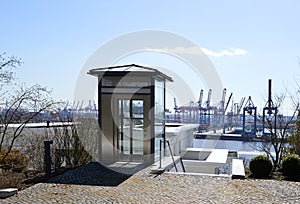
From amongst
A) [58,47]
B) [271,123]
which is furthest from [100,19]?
[271,123]

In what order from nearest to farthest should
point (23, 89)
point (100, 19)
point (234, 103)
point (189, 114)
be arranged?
point (23, 89) < point (100, 19) < point (189, 114) < point (234, 103)

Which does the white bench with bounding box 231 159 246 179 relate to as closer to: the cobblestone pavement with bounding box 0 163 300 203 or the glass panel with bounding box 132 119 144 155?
the cobblestone pavement with bounding box 0 163 300 203

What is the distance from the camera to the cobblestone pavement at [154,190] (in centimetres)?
550

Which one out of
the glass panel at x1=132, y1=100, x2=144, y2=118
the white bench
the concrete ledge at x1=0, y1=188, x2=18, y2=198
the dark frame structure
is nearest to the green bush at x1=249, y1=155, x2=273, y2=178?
the white bench

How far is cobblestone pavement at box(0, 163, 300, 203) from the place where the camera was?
18.0 feet

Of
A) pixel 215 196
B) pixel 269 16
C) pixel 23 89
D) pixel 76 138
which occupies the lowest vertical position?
pixel 215 196

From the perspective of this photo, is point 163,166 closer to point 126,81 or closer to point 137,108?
point 137,108

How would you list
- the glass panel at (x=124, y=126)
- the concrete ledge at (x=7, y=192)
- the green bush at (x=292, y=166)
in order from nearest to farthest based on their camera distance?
the concrete ledge at (x=7, y=192) < the green bush at (x=292, y=166) < the glass panel at (x=124, y=126)

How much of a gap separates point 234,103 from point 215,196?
122 feet

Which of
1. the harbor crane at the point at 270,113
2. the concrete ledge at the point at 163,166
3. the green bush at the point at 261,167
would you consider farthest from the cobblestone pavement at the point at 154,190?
the harbor crane at the point at 270,113

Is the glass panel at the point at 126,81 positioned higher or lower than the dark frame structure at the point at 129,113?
higher

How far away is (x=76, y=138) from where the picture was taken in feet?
29.3

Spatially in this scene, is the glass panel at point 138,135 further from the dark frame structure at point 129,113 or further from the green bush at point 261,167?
the green bush at point 261,167

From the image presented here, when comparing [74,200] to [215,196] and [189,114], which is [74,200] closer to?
[215,196]
